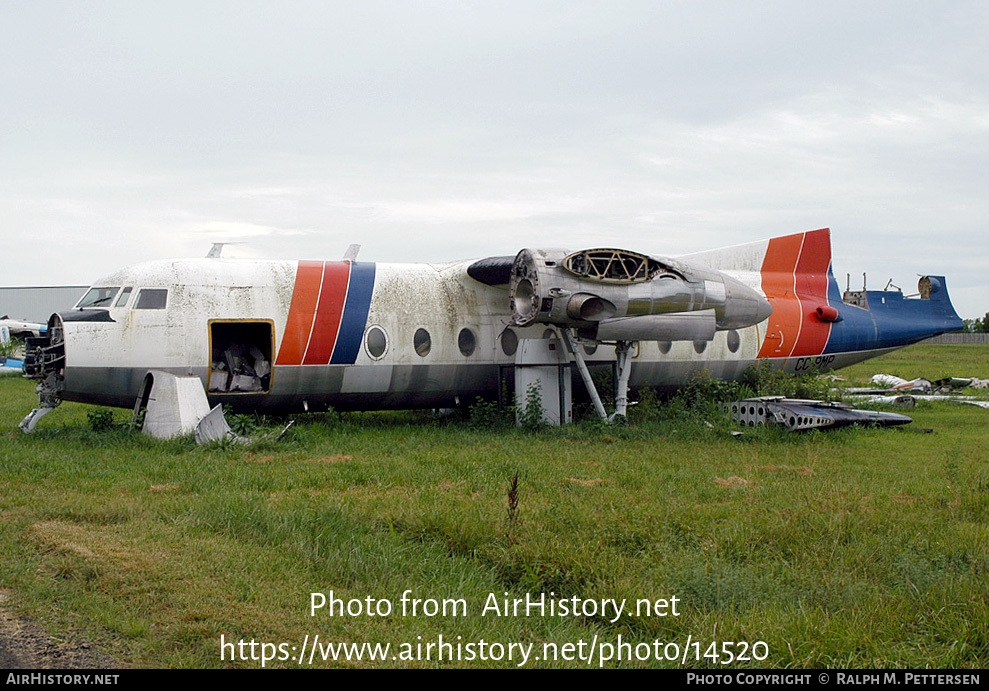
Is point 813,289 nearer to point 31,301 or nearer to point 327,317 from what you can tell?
point 327,317

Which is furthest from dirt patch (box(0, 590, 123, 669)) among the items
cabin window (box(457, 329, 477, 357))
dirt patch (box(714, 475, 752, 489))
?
cabin window (box(457, 329, 477, 357))

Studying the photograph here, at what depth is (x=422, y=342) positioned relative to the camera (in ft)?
49.4

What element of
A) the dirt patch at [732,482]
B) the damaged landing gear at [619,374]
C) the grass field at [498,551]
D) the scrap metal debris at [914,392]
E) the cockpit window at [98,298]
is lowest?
the scrap metal debris at [914,392]

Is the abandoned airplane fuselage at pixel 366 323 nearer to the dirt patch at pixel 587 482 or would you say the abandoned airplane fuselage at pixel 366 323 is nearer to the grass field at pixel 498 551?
the grass field at pixel 498 551

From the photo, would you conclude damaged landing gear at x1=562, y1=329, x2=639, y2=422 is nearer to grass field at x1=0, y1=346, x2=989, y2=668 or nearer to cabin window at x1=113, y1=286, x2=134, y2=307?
grass field at x1=0, y1=346, x2=989, y2=668

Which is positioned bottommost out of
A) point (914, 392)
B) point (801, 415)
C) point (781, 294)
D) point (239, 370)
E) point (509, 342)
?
point (914, 392)

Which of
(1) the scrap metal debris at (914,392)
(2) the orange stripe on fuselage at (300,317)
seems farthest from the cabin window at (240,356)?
(1) the scrap metal debris at (914,392)

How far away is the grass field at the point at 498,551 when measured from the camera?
17.0 ft

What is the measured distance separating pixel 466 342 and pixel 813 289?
28.8 feet

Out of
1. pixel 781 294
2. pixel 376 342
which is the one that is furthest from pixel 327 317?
pixel 781 294

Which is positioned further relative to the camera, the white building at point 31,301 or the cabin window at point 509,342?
the white building at point 31,301

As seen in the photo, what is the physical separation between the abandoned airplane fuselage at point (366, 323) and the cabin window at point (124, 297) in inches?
0.7
